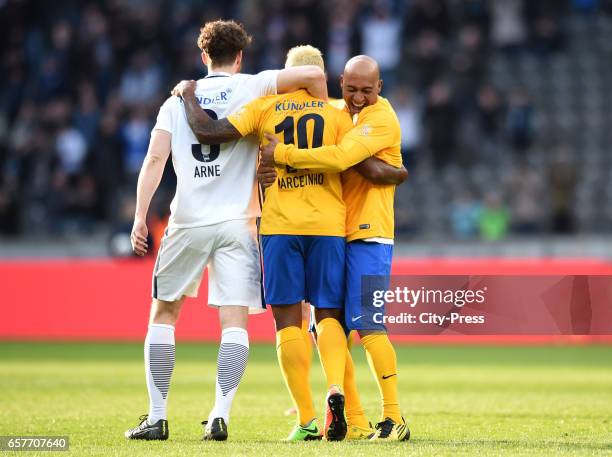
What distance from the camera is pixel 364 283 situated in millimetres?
7336

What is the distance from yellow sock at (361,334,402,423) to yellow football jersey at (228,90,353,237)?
2.23ft

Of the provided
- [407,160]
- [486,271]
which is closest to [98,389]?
[486,271]

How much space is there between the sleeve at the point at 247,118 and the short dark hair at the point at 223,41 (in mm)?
361

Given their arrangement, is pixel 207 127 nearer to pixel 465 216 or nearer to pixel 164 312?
pixel 164 312

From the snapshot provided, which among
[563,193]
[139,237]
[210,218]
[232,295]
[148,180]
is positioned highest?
[563,193]

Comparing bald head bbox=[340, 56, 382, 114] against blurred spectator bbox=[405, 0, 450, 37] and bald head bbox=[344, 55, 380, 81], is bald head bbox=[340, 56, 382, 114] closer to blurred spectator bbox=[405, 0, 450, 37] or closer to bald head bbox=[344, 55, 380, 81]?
bald head bbox=[344, 55, 380, 81]

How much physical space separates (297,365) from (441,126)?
42.0 ft

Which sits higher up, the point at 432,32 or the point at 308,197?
the point at 432,32

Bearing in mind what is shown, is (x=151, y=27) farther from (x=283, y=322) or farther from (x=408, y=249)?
(x=283, y=322)

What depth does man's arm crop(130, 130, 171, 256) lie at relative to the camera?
24.2ft

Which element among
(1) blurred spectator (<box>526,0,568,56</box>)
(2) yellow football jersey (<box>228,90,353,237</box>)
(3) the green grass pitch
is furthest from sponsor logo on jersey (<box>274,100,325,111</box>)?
(1) blurred spectator (<box>526,0,568,56</box>)

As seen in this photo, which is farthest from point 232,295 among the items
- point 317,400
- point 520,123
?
point 520,123

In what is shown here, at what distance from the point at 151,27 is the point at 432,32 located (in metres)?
4.93

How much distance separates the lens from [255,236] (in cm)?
762
